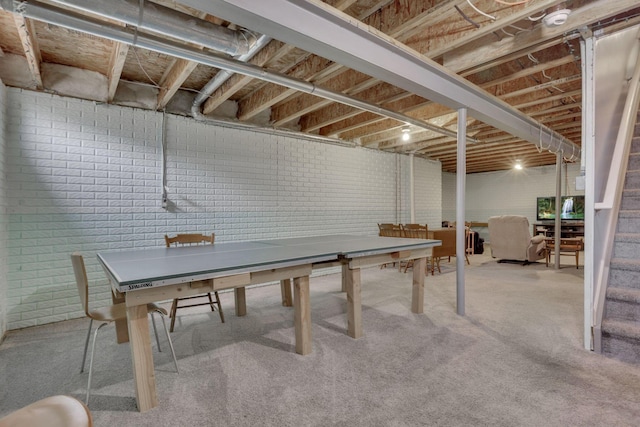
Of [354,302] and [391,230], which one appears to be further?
[391,230]

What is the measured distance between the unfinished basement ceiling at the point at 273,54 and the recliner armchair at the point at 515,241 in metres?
2.04


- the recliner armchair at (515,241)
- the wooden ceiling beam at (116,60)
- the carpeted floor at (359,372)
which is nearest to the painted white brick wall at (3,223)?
the carpeted floor at (359,372)

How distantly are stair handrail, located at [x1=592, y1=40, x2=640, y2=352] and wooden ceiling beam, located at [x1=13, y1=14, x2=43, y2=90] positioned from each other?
4545 millimetres

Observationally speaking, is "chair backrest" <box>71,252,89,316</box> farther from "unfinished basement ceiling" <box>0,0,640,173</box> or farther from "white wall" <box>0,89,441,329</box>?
"white wall" <box>0,89,441,329</box>

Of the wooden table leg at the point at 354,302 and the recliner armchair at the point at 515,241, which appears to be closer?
the wooden table leg at the point at 354,302

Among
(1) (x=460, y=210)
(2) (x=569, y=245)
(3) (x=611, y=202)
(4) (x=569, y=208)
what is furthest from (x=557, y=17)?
(4) (x=569, y=208)

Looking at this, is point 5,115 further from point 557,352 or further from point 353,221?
point 557,352

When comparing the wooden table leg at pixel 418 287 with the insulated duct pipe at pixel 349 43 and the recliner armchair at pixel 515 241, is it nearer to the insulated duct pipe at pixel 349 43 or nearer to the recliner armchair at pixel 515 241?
the insulated duct pipe at pixel 349 43

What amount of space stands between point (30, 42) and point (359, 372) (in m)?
3.77

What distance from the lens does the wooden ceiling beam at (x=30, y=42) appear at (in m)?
2.34

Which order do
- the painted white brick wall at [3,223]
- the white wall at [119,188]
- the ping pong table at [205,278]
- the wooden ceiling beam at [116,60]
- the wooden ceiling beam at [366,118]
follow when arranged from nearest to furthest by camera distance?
the ping pong table at [205,278] < the wooden ceiling beam at [116,60] < the painted white brick wall at [3,223] < the wooden ceiling beam at [366,118] < the white wall at [119,188]

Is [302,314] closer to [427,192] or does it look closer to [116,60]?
[116,60]

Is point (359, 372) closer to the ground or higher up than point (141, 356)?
closer to the ground

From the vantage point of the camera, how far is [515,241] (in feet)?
21.4
